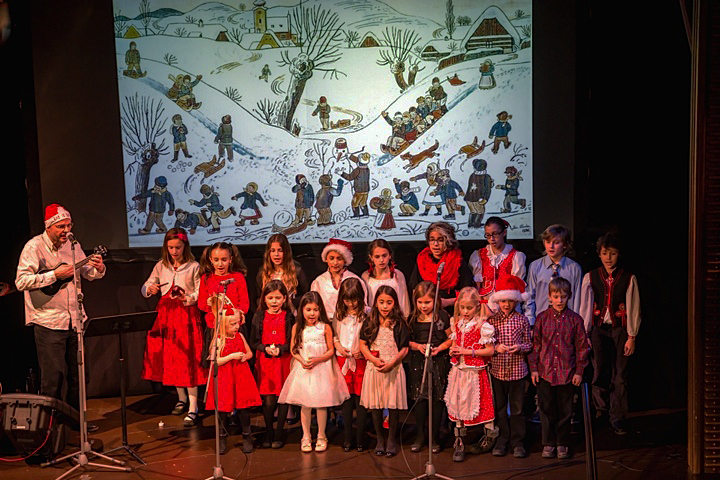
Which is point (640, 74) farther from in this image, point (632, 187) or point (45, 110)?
point (45, 110)

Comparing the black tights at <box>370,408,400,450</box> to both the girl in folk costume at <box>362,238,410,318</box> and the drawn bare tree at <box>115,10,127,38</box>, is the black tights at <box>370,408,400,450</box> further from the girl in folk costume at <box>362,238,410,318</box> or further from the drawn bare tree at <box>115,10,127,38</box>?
the drawn bare tree at <box>115,10,127,38</box>

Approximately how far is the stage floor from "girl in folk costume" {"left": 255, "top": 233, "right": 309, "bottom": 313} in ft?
3.87

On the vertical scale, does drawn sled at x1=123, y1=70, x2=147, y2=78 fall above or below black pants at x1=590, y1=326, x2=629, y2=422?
above

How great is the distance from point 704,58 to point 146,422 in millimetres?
5401

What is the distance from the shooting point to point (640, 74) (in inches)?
278

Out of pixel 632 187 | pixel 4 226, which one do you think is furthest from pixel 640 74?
pixel 4 226

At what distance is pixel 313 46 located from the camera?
7621mm

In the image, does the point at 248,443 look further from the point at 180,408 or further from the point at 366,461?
the point at 180,408

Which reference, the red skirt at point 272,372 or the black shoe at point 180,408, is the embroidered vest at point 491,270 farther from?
the black shoe at point 180,408

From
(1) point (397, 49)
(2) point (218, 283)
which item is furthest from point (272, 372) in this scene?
(1) point (397, 49)

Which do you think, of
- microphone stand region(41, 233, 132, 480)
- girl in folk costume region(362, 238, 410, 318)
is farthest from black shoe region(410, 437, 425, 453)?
microphone stand region(41, 233, 132, 480)

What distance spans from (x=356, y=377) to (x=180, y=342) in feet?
5.68

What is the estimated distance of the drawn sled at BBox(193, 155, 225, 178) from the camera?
7758 mm

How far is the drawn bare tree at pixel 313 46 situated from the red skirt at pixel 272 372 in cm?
271
